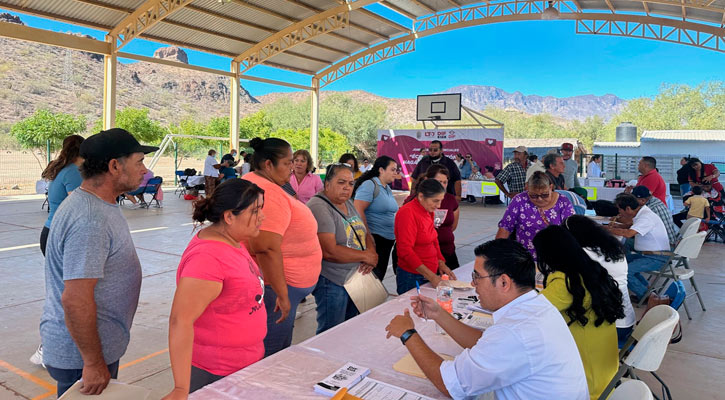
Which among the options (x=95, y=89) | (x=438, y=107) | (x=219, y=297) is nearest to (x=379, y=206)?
(x=219, y=297)

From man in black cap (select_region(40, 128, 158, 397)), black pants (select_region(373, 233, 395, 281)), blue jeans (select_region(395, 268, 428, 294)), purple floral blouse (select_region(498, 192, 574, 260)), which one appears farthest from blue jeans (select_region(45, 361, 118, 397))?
purple floral blouse (select_region(498, 192, 574, 260))

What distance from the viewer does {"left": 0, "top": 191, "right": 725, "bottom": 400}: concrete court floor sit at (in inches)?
122

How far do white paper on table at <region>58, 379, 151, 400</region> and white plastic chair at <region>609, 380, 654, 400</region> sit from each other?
63.4 inches

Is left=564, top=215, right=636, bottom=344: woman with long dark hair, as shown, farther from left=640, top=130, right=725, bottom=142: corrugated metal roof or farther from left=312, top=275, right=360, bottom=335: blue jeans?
left=640, top=130, right=725, bottom=142: corrugated metal roof

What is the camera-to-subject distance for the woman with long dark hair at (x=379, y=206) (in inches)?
154

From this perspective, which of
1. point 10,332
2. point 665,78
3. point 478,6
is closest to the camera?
point 10,332

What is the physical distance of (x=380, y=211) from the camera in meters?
4.01

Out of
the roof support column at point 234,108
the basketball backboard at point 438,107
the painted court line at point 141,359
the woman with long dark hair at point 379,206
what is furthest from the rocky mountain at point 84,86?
the woman with long dark hair at point 379,206

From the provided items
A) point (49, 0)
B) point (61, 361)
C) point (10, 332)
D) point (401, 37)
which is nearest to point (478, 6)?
point (401, 37)

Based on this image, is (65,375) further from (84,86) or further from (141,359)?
(84,86)

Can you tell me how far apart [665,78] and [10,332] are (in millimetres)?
85408

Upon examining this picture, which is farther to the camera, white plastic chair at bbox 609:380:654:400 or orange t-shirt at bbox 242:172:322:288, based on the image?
orange t-shirt at bbox 242:172:322:288

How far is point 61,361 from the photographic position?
5.37ft

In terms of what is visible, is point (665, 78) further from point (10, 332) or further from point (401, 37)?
point (10, 332)
